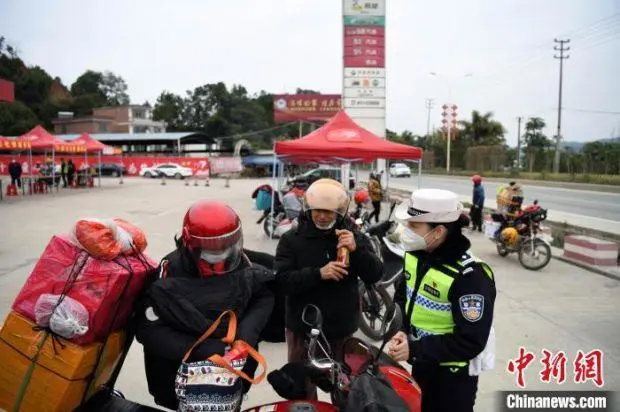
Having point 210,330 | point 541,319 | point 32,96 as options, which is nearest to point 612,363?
point 541,319

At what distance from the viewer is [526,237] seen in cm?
771

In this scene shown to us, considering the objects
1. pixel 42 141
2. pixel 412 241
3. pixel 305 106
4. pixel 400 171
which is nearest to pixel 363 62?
pixel 42 141

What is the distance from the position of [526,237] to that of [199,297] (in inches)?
283

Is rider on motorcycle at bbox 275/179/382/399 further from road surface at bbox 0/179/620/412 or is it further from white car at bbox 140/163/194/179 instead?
white car at bbox 140/163/194/179

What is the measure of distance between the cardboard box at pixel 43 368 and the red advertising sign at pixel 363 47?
17.1m

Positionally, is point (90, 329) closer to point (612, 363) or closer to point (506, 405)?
point (506, 405)

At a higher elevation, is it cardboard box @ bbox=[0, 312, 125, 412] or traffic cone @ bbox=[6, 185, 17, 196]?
cardboard box @ bbox=[0, 312, 125, 412]

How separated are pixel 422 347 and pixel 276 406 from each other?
0.63m

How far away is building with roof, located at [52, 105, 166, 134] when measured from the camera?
68375 mm

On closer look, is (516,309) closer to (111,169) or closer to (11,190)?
(11,190)

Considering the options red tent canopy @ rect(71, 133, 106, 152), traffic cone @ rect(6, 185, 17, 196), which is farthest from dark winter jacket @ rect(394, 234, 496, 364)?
red tent canopy @ rect(71, 133, 106, 152)

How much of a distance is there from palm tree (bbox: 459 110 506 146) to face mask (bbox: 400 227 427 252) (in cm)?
5003

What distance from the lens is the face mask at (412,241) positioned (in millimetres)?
1983

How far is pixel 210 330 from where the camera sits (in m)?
1.57
